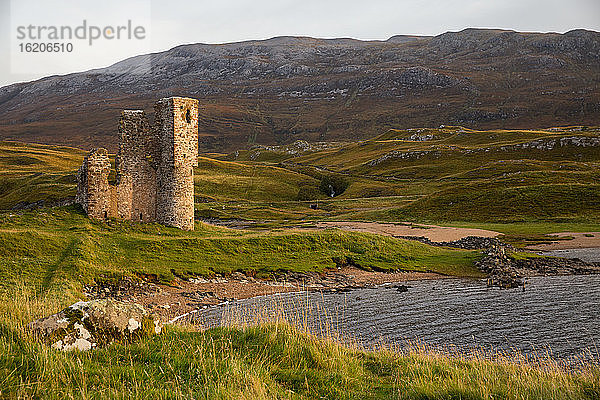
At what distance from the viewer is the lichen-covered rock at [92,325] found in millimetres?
10391

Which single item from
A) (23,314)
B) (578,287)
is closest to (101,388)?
(23,314)

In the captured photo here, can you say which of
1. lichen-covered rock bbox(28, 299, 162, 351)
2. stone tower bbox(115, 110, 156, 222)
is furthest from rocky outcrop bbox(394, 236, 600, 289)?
stone tower bbox(115, 110, 156, 222)

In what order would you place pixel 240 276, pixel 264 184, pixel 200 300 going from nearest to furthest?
1. pixel 200 300
2. pixel 240 276
3. pixel 264 184

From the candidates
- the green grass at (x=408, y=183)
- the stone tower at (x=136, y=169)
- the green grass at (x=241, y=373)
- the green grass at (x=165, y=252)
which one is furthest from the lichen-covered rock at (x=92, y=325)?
the green grass at (x=408, y=183)

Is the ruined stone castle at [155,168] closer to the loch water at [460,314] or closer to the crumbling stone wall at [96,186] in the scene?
the crumbling stone wall at [96,186]

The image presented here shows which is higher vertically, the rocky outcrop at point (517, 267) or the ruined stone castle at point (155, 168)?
the ruined stone castle at point (155, 168)

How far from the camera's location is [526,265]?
39.8 meters

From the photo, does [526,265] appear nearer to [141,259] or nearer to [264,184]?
[141,259]

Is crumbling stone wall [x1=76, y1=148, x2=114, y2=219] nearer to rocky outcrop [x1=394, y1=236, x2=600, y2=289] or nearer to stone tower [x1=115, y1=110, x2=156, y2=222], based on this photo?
stone tower [x1=115, y1=110, x2=156, y2=222]

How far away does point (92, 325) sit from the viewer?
10.9m

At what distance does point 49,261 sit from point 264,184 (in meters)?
95.1

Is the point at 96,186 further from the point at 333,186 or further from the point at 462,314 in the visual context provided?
the point at 333,186

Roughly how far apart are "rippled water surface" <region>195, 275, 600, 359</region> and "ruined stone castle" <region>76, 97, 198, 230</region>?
16540 mm

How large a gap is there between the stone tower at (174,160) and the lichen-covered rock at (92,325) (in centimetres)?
3072
